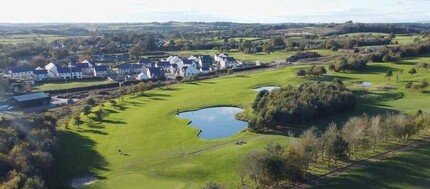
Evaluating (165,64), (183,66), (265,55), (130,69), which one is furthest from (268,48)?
(130,69)

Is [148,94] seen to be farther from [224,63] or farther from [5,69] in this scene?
[5,69]

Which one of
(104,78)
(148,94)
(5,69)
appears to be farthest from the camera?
(5,69)

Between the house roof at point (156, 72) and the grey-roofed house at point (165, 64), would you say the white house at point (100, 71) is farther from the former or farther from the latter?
the grey-roofed house at point (165, 64)

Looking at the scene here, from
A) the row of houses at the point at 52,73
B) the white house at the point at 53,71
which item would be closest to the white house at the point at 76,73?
the row of houses at the point at 52,73

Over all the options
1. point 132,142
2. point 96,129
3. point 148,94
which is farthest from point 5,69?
point 132,142

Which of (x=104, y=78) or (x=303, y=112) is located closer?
(x=303, y=112)
